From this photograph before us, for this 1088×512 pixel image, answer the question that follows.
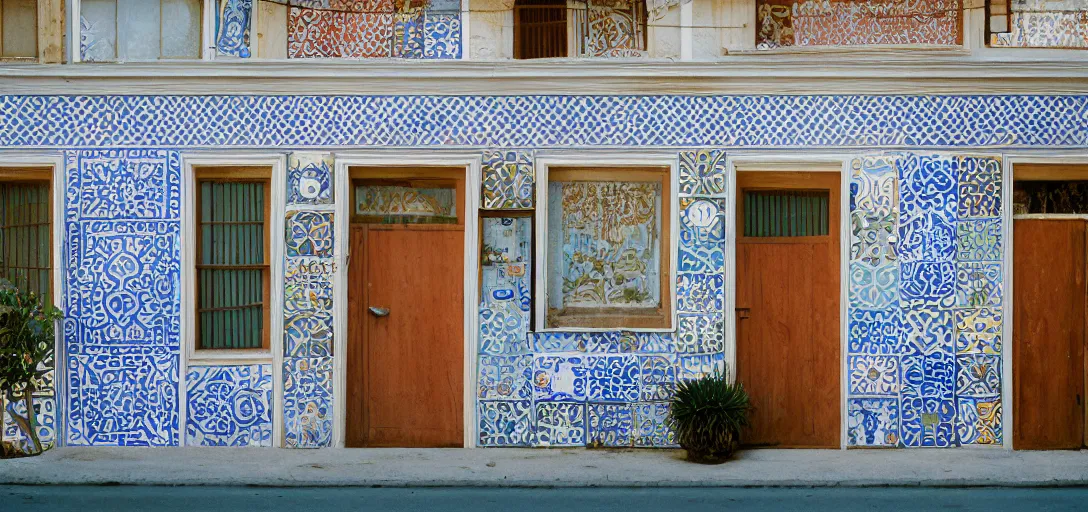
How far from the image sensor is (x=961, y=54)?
37.8 feet

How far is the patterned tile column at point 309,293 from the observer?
38.1ft

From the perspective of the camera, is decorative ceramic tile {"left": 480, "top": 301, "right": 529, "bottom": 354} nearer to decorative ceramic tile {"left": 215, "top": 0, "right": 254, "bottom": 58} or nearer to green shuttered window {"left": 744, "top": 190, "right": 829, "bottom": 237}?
green shuttered window {"left": 744, "top": 190, "right": 829, "bottom": 237}

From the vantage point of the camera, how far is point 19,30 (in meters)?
11.8

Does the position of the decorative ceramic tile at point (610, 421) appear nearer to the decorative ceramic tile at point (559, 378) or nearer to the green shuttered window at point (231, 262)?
the decorative ceramic tile at point (559, 378)

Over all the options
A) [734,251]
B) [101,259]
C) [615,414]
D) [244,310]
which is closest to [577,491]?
[615,414]

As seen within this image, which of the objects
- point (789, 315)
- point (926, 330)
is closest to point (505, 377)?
point (789, 315)

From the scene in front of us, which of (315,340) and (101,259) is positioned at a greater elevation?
(101,259)

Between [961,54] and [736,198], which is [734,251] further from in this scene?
[961,54]

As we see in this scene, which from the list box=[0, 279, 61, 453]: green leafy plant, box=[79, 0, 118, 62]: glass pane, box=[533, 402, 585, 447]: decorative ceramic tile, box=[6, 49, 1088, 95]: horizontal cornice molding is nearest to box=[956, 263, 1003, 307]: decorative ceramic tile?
box=[6, 49, 1088, 95]: horizontal cornice molding

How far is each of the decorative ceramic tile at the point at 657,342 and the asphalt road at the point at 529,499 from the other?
186 centimetres

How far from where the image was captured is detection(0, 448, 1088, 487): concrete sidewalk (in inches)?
401

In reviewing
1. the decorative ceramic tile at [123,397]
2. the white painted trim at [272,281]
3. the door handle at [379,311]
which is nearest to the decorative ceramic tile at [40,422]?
the decorative ceramic tile at [123,397]

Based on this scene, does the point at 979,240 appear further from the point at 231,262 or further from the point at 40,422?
the point at 40,422

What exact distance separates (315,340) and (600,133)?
3081 mm
